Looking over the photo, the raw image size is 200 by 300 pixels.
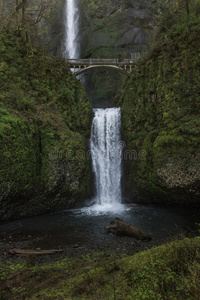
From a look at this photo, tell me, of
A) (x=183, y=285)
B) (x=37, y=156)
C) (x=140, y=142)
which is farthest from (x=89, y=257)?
(x=140, y=142)

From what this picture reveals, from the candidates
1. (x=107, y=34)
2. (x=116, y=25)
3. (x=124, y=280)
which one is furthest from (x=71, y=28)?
(x=124, y=280)

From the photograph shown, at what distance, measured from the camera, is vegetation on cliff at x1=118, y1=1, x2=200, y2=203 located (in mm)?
9570

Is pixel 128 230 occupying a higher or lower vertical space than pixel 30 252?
lower

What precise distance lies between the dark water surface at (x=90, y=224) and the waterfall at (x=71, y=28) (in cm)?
2345

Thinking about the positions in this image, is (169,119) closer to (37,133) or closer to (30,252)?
(37,133)

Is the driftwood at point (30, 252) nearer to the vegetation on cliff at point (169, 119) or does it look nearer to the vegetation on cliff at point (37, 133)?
the vegetation on cliff at point (37, 133)

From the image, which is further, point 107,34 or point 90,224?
point 107,34

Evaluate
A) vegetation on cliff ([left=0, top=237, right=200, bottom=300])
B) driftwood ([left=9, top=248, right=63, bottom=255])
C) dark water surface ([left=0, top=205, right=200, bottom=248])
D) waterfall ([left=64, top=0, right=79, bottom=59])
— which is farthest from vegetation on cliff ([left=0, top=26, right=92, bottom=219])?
waterfall ([left=64, top=0, right=79, bottom=59])

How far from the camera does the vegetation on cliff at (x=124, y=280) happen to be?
8.68 feet

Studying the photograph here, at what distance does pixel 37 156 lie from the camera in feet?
31.6

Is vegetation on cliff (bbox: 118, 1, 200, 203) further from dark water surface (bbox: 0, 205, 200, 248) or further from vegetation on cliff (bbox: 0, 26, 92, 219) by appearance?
vegetation on cliff (bbox: 0, 26, 92, 219)

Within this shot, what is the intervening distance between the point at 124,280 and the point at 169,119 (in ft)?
29.8

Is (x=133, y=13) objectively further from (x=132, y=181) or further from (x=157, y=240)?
(x=157, y=240)

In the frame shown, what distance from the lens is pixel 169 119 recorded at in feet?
34.4
